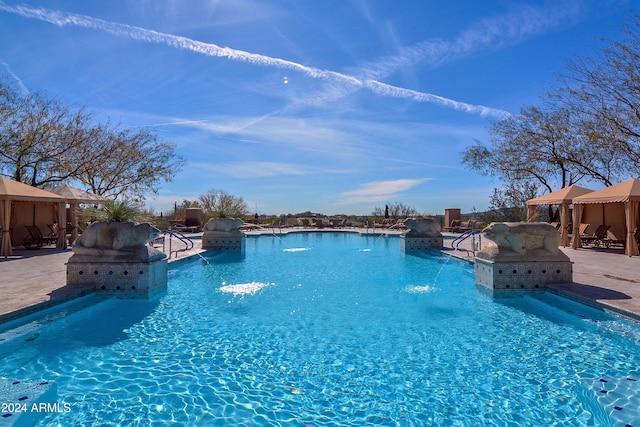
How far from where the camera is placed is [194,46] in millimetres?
11141

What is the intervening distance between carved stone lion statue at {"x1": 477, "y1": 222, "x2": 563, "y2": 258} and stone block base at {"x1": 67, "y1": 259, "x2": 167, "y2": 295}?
5823 mm

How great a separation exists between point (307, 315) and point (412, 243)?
8156 mm

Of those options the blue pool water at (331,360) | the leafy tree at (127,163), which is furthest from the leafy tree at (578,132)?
the leafy tree at (127,163)

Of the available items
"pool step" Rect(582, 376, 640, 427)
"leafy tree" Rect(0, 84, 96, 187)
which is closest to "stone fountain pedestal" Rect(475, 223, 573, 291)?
"pool step" Rect(582, 376, 640, 427)

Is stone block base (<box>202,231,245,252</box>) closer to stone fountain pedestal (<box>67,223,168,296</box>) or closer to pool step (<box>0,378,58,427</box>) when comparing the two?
stone fountain pedestal (<box>67,223,168,296</box>)

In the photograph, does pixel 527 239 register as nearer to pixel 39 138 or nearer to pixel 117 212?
pixel 117 212

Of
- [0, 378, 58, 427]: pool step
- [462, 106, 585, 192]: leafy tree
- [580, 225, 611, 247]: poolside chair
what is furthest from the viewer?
[462, 106, 585, 192]: leafy tree

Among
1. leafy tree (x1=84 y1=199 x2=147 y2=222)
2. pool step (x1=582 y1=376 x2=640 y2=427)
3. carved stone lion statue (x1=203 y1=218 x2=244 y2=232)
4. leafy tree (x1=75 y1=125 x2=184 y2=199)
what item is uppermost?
leafy tree (x1=75 y1=125 x2=184 y2=199)

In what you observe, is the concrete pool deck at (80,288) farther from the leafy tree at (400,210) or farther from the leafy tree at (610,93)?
the leafy tree at (400,210)

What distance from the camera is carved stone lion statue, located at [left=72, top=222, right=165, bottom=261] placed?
19.4ft

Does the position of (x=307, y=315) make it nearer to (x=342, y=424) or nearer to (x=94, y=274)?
(x=342, y=424)

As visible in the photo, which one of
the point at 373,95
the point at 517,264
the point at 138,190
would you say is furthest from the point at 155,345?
the point at 138,190

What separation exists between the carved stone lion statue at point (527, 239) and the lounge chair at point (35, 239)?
40.9 feet

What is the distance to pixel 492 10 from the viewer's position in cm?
867
